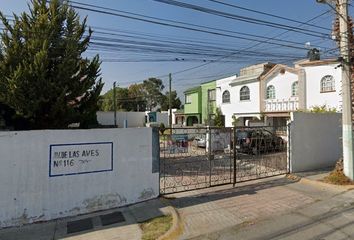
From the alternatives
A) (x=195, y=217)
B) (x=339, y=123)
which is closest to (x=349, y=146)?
(x=339, y=123)

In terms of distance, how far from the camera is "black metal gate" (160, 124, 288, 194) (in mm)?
9945

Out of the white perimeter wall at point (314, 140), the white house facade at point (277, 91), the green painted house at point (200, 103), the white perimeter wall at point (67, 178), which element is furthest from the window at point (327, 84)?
the white perimeter wall at point (67, 178)

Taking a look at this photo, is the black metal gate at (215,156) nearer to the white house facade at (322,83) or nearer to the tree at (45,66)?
the tree at (45,66)

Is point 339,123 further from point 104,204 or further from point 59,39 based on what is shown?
point 59,39

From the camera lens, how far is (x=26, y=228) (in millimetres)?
6750

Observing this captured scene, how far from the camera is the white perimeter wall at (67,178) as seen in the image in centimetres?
676

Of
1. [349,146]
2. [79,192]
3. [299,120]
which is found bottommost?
[79,192]

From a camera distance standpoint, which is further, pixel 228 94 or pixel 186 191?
pixel 228 94

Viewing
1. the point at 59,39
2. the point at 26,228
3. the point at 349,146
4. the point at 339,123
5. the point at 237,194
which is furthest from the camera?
the point at 339,123

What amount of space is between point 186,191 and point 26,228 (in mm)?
4541

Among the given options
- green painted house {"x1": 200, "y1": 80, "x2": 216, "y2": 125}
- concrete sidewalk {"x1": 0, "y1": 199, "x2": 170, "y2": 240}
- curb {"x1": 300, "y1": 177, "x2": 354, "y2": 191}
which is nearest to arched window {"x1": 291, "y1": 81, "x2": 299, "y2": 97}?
green painted house {"x1": 200, "y1": 80, "x2": 216, "y2": 125}

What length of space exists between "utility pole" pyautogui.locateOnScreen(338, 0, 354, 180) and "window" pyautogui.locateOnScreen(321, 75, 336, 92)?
13.8 metres

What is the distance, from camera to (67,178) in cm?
743

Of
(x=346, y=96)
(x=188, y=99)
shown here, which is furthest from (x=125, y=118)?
(x=346, y=96)
